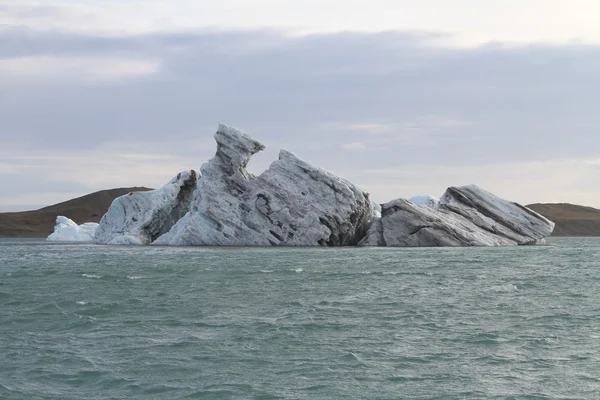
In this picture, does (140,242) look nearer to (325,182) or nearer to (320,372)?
(325,182)

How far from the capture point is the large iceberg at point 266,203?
69.0 meters

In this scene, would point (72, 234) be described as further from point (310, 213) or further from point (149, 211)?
point (310, 213)

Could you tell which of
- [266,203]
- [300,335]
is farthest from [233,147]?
[300,335]

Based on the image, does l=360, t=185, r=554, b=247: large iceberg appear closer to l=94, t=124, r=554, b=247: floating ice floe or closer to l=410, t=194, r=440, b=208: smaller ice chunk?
l=94, t=124, r=554, b=247: floating ice floe

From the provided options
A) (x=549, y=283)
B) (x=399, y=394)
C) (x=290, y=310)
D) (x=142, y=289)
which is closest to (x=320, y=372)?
(x=399, y=394)

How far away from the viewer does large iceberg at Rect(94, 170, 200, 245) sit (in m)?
78.4

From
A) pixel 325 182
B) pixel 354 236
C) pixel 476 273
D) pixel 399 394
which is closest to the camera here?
pixel 399 394

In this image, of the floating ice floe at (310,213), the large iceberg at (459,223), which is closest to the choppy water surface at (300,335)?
the large iceberg at (459,223)

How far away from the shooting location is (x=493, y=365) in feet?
59.2

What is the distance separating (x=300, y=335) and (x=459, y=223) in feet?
163

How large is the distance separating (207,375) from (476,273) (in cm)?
2526

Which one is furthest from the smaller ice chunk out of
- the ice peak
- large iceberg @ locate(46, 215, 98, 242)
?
large iceberg @ locate(46, 215, 98, 242)

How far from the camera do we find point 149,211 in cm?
7831

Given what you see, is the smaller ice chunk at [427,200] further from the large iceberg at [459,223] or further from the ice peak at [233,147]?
the ice peak at [233,147]
